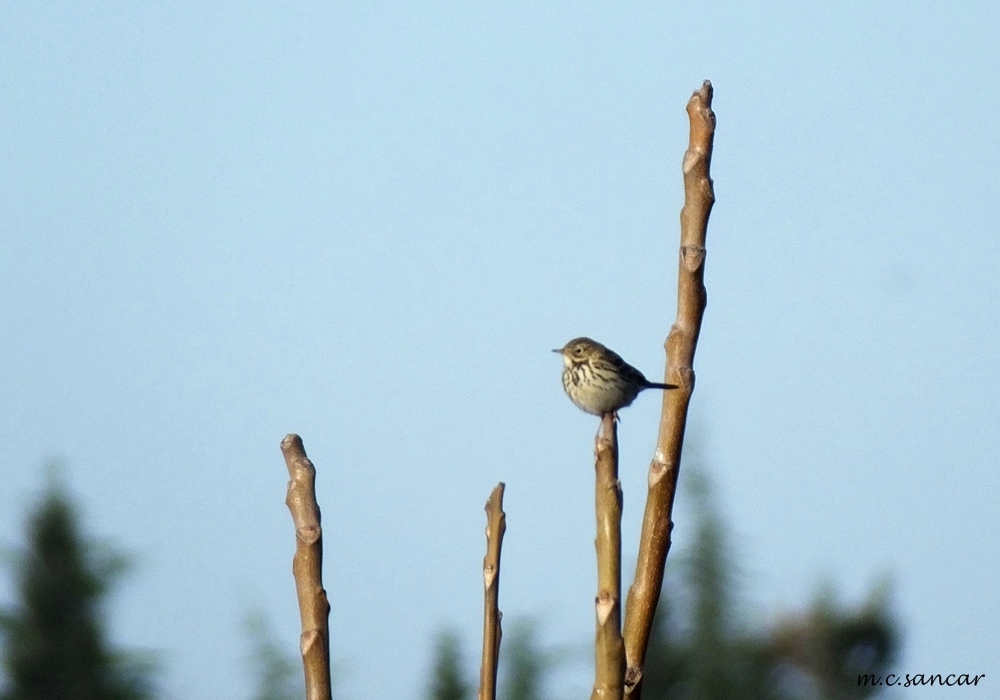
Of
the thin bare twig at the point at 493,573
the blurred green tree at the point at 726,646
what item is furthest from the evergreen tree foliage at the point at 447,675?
the thin bare twig at the point at 493,573

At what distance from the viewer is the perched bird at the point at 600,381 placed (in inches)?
279

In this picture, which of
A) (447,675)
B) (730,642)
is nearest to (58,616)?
(447,675)

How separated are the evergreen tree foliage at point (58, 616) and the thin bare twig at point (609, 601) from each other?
16.7 metres

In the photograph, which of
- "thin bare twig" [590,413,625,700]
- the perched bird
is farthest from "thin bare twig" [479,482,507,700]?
the perched bird

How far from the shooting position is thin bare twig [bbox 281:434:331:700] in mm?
2420

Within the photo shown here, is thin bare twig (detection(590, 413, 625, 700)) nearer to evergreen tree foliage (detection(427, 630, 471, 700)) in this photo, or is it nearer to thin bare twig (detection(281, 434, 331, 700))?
thin bare twig (detection(281, 434, 331, 700))

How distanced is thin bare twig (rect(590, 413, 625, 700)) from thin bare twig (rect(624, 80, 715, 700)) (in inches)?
2.7

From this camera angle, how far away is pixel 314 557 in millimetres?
2445

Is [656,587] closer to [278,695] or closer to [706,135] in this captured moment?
[706,135]

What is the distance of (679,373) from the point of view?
2520mm

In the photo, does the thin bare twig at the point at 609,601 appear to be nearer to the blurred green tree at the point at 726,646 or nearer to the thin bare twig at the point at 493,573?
the thin bare twig at the point at 493,573

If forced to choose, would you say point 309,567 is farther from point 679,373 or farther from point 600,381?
point 600,381

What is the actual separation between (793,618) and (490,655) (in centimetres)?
2148

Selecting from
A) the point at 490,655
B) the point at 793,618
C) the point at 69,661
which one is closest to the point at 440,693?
the point at 69,661
